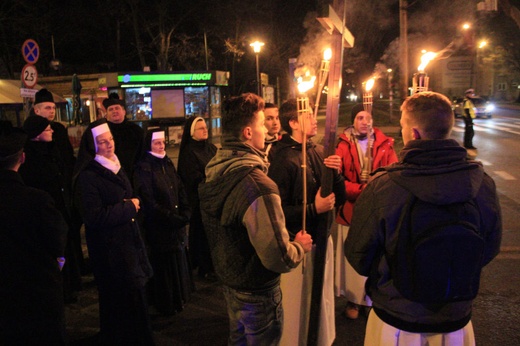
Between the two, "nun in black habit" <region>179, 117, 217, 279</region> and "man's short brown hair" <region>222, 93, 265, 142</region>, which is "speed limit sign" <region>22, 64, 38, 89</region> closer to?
"nun in black habit" <region>179, 117, 217, 279</region>

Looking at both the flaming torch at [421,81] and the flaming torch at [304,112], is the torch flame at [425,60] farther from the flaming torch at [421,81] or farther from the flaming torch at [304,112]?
the flaming torch at [304,112]

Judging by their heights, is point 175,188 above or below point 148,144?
below

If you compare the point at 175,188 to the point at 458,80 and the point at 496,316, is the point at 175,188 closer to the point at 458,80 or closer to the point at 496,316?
the point at 496,316

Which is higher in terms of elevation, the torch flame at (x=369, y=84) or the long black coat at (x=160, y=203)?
the torch flame at (x=369, y=84)

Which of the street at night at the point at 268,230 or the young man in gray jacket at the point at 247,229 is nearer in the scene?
the street at night at the point at 268,230

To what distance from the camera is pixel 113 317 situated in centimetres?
368

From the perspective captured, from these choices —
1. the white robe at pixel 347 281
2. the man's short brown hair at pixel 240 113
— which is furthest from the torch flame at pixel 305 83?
the white robe at pixel 347 281

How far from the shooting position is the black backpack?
1.97 metres

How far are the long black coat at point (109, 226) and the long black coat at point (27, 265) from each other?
31.0 inches

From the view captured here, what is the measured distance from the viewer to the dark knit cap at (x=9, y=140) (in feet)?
8.41

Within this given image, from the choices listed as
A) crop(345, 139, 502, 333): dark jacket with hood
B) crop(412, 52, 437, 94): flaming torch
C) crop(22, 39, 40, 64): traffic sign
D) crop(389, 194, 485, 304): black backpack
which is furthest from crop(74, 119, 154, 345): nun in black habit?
crop(22, 39, 40, 64): traffic sign

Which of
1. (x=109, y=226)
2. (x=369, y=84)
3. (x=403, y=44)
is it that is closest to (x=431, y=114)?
(x=369, y=84)

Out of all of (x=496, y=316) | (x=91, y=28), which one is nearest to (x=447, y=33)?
(x=496, y=316)

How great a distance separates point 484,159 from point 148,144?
12.7 m
